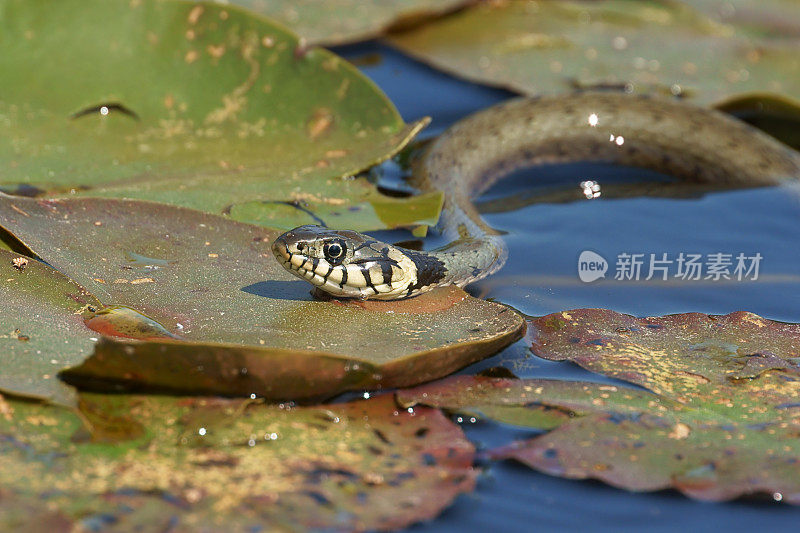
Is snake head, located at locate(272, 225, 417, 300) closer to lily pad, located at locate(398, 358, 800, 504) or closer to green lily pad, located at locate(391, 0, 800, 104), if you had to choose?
lily pad, located at locate(398, 358, 800, 504)

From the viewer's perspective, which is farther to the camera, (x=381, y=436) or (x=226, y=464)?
(x=381, y=436)

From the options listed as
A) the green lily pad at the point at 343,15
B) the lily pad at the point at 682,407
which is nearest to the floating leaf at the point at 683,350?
the lily pad at the point at 682,407

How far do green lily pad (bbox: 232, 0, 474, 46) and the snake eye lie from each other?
2.02 m

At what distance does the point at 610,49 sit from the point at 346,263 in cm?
281

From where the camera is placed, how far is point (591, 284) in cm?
335

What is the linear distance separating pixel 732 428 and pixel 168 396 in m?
1.38

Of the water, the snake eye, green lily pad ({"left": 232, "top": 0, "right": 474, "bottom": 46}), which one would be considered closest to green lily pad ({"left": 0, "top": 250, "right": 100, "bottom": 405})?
the snake eye

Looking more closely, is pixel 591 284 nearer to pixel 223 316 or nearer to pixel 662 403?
→ pixel 662 403

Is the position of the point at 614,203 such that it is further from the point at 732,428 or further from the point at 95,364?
the point at 95,364

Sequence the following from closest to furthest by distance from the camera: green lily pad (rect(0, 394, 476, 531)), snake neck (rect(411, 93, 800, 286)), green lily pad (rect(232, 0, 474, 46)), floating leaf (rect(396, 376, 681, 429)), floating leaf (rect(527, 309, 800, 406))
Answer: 1. green lily pad (rect(0, 394, 476, 531))
2. floating leaf (rect(396, 376, 681, 429))
3. floating leaf (rect(527, 309, 800, 406))
4. snake neck (rect(411, 93, 800, 286))
5. green lily pad (rect(232, 0, 474, 46))

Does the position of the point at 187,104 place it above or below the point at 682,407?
above

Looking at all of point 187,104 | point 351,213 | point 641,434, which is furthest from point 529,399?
point 187,104

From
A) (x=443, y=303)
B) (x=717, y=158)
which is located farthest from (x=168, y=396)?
(x=717, y=158)

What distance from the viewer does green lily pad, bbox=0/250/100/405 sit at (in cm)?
212
